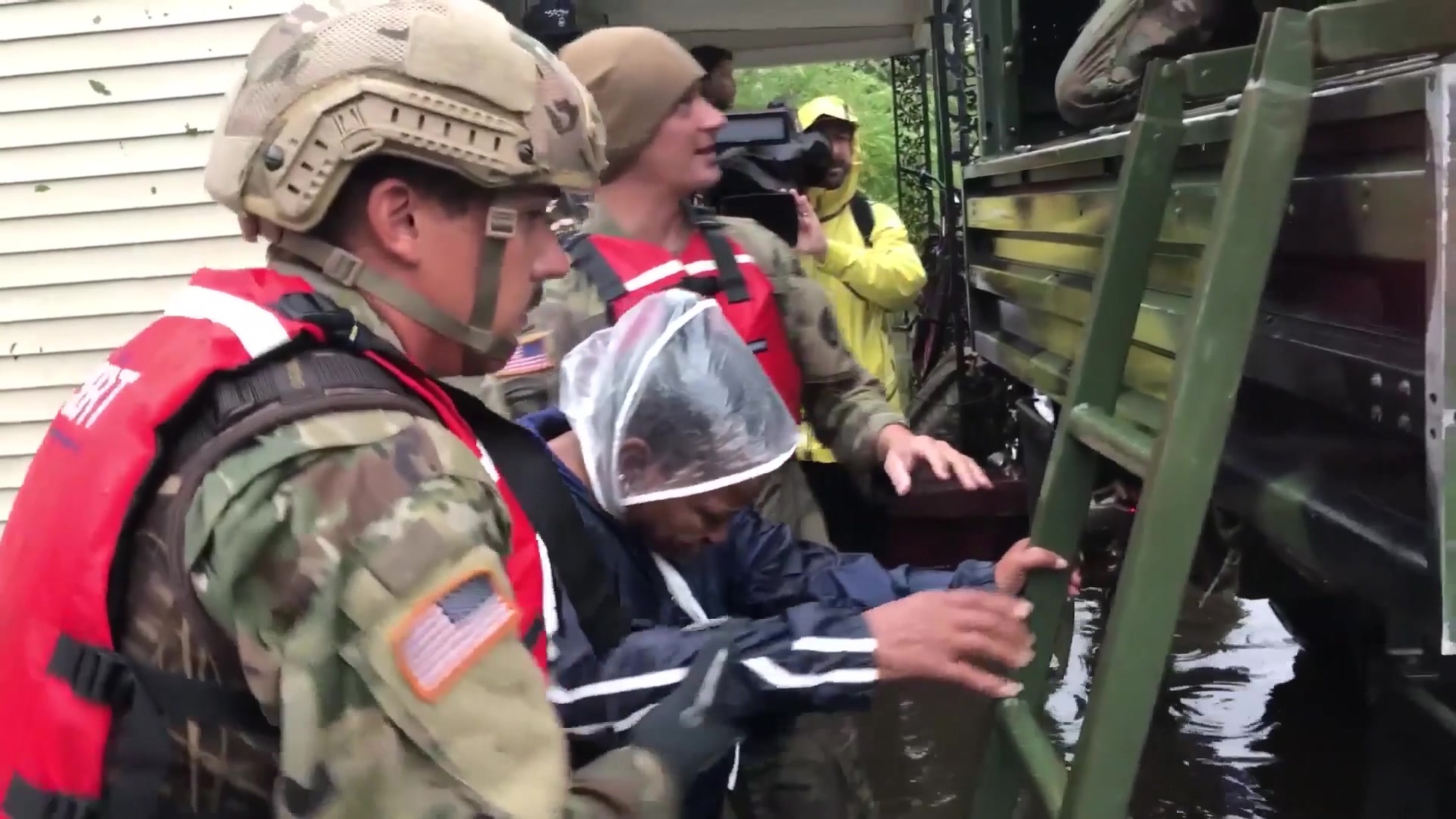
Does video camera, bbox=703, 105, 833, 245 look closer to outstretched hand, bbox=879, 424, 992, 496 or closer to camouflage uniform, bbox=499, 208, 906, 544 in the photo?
camouflage uniform, bbox=499, 208, 906, 544

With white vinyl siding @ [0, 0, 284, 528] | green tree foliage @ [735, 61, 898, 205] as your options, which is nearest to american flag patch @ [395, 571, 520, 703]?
white vinyl siding @ [0, 0, 284, 528]

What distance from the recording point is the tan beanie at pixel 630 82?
9.62 ft

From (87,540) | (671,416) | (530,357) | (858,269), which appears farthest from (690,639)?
(858,269)

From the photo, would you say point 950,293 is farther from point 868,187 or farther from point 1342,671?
point 868,187

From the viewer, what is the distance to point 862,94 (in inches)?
969

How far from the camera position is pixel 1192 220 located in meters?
2.22

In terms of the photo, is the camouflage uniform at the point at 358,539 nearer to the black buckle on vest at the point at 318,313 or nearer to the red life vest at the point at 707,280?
A: the black buckle on vest at the point at 318,313

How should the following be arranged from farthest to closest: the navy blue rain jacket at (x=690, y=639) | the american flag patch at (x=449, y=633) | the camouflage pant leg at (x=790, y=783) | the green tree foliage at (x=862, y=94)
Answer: the green tree foliage at (x=862, y=94)
the camouflage pant leg at (x=790, y=783)
the navy blue rain jacket at (x=690, y=639)
the american flag patch at (x=449, y=633)

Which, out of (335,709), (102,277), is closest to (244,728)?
(335,709)

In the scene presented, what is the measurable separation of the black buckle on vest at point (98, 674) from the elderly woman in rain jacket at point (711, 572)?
1.77ft

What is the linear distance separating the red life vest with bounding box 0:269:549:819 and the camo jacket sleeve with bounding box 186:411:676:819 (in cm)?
12

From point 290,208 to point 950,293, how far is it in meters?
6.65

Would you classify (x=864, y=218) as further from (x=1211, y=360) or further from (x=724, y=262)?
(x=1211, y=360)

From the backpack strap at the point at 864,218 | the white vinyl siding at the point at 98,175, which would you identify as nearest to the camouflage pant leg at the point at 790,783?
the backpack strap at the point at 864,218
